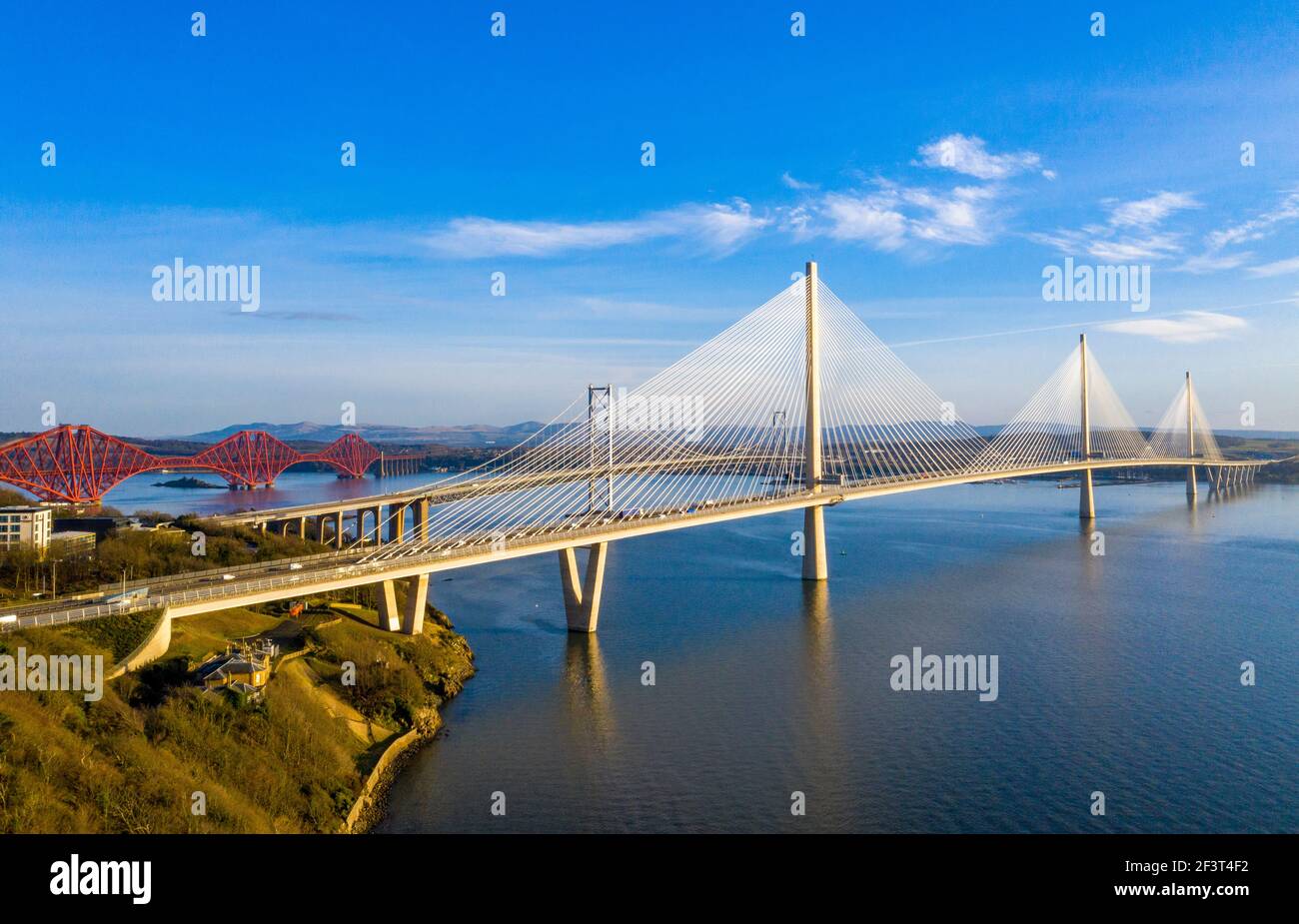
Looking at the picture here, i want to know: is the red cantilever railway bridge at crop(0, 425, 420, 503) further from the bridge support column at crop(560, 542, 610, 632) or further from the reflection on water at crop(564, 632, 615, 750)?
the reflection on water at crop(564, 632, 615, 750)

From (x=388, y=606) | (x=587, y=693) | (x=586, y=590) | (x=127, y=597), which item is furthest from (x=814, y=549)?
(x=127, y=597)

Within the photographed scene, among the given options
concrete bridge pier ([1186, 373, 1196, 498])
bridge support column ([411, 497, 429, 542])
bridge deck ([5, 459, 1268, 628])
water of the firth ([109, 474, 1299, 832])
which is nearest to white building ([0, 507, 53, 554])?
bridge deck ([5, 459, 1268, 628])

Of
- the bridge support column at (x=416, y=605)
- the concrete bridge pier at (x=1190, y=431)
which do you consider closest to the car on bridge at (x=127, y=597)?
the bridge support column at (x=416, y=605)

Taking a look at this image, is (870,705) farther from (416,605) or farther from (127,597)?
(127,597)

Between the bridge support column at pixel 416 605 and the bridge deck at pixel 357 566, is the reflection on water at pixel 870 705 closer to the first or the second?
the bridge support column at pixel 416 605

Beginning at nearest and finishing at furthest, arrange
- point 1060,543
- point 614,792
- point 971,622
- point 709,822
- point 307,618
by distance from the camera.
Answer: point 709,822, point 614,792, point 307,618, point 971,622, point 1060,543
